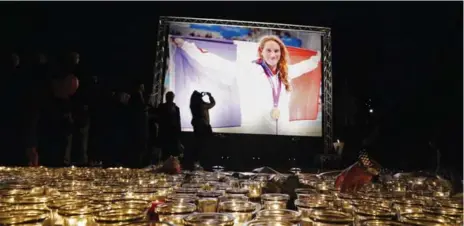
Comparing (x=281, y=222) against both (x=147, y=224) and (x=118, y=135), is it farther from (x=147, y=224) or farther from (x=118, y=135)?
(x=118, y=135)

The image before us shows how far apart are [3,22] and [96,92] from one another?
2.98m

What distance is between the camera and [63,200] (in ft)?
3.55

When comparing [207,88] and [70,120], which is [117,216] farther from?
[207,88]

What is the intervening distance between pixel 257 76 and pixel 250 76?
200mm

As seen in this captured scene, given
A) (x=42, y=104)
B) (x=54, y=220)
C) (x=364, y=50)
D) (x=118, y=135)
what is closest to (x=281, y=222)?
(x=54, y=220)

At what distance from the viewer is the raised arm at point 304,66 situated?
949 cm

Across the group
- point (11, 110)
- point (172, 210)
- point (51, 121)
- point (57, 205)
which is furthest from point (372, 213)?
point (51, 121)

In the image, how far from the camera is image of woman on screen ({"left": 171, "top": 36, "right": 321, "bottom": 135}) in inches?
356

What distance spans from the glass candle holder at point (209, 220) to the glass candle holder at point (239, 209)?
5.6 inches

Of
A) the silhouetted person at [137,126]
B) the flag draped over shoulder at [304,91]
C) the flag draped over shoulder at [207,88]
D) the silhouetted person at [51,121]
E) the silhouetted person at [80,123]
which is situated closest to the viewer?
the silhouetted person at [51,121]

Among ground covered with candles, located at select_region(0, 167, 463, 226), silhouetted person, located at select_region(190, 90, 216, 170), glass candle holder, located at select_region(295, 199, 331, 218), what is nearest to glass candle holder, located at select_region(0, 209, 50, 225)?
ground covered with candles, located at select_region(0, 167, 463, 226)

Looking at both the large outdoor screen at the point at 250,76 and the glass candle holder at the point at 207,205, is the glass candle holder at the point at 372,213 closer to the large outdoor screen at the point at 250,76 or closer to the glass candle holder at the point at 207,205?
the glass candle holder at the point at 207,205

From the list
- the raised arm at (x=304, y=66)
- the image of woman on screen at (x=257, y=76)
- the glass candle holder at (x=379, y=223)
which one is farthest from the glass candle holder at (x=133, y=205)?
the raised arm at (x=304, y=66)

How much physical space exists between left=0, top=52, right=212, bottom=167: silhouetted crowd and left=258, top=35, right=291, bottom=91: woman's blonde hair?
408 centimetres
